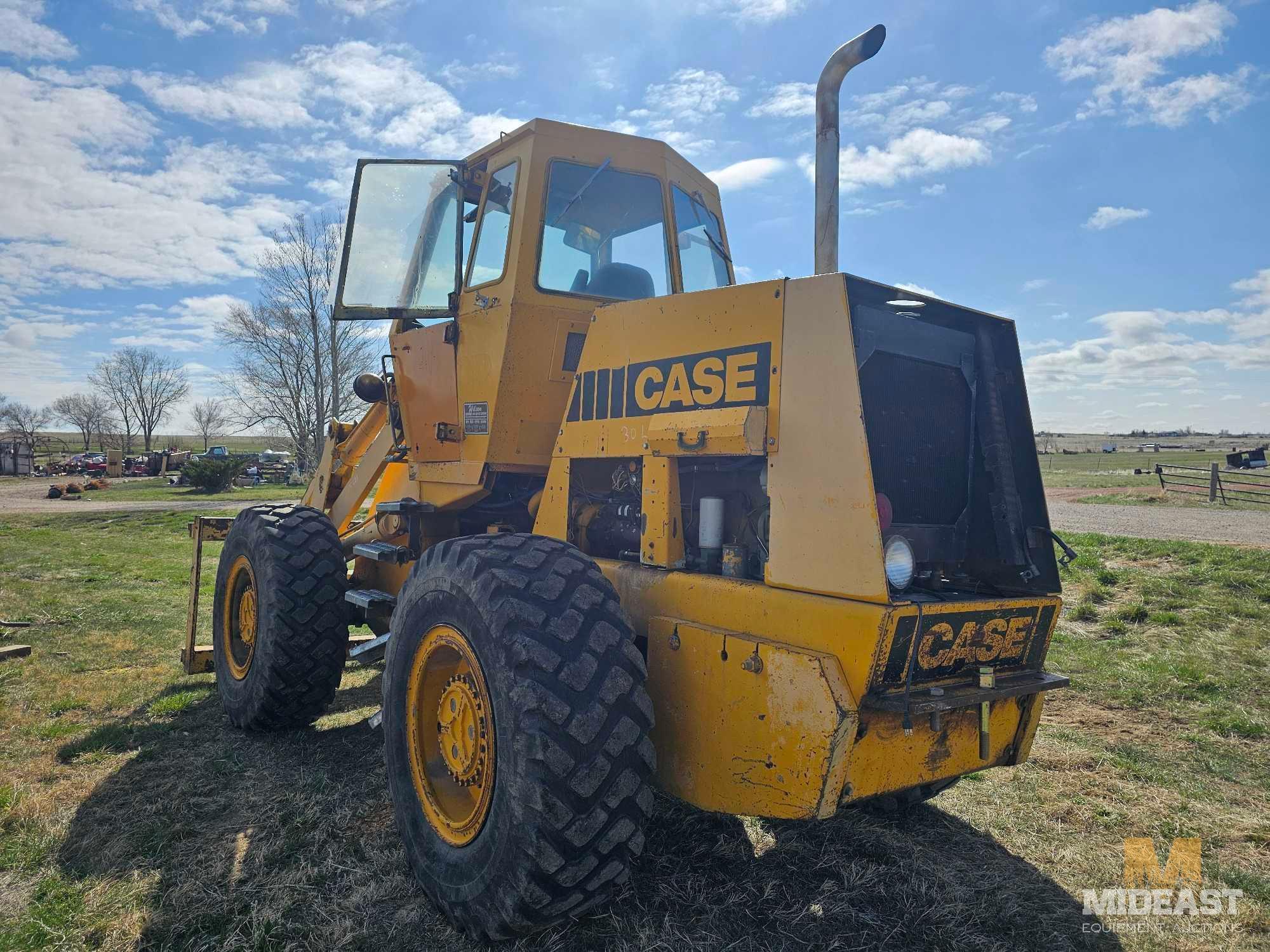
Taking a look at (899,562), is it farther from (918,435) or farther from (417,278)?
(417,278)

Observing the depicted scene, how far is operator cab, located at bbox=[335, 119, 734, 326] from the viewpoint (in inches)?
163

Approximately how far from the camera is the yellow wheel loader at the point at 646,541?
2.60 meters

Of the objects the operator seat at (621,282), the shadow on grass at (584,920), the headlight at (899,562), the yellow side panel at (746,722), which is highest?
the operator seat at (621,282)

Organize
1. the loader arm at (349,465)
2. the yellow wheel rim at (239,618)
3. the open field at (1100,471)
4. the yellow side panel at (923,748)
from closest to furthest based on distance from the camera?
the yellow side panel at (923,748)
the yellow wheel rim at (239,618)
the loader arm at (349,465)
the open field at (1100,471)

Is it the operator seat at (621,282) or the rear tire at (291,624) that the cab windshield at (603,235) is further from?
the rear tire at (291,624)

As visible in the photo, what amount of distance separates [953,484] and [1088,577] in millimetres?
6287

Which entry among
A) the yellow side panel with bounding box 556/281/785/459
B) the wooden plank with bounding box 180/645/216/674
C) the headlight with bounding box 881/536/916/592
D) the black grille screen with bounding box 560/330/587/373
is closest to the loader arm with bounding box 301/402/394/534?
the wooden plank with bounding box 180/645/216/674

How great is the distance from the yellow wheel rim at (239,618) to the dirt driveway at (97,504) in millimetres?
16500

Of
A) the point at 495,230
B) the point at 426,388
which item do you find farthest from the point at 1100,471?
the point at 495,230

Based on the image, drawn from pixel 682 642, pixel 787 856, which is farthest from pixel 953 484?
pixel 787 856

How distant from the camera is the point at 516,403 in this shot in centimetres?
410

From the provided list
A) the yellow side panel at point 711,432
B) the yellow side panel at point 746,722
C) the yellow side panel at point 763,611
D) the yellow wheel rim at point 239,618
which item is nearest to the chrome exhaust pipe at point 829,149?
the yellow side panel at point 711,432

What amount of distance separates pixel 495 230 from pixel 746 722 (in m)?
2.89

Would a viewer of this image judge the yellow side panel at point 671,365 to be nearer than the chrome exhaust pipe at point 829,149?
Yes
